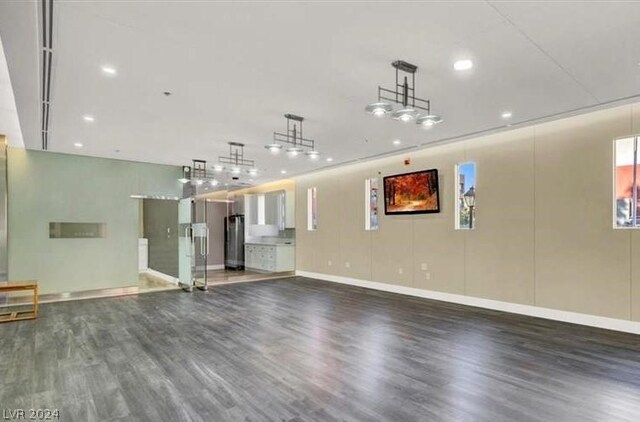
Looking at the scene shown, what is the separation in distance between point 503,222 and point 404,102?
357 cm

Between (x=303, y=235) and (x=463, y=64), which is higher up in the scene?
(x=463, y=64)

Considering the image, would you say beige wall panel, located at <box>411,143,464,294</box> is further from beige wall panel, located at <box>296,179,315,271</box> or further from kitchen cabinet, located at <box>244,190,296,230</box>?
kitchen cabinet, located at <box>244,190,296,230</box>

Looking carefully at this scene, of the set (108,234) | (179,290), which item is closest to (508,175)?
(179,290)

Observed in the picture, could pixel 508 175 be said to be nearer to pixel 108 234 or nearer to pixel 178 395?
pixel 178 395

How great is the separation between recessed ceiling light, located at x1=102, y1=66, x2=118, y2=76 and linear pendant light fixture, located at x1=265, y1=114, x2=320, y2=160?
209 cm

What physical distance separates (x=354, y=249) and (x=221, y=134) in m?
4.63

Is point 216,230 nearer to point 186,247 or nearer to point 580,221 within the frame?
point 186,247

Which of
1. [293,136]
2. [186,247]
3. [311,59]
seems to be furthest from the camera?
[186,247]

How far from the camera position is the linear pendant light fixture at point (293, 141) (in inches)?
205

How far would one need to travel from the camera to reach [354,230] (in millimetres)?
9016

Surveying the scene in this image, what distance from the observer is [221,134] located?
584cm

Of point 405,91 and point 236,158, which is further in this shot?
point 236,158

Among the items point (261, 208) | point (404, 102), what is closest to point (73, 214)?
point (261, 208)

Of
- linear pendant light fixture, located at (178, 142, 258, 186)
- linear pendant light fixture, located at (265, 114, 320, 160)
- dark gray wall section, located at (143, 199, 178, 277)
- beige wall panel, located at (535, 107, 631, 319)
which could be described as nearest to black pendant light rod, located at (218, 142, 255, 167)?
linear pendant light fixture, located at (178, 142, 258, 186)
